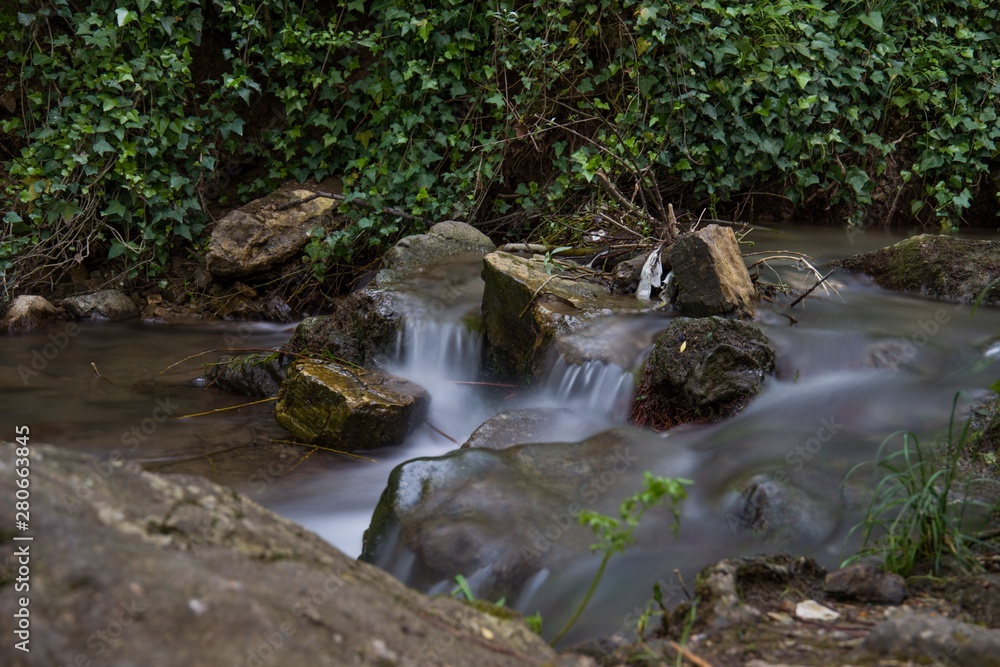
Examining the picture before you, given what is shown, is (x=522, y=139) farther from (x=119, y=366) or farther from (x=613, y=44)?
(x=119, y=366)

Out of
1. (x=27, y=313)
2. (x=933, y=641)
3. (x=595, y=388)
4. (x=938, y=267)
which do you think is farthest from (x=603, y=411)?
(x=27, y=313)

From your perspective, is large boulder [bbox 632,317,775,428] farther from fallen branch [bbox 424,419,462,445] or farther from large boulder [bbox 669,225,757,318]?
fallen branch [bbox 424,419,462,445]

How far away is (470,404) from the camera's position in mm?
4934

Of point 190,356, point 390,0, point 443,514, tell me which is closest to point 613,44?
point 390,0

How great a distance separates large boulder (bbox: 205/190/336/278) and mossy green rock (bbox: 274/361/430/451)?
2540 millimetres

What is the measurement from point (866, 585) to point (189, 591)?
5.71 ft

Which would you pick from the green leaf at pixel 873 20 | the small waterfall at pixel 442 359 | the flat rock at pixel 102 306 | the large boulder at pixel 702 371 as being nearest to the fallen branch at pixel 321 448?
the small waterfall at pixel 442 359

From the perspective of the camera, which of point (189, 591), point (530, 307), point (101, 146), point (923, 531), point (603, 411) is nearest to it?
point (189, 591)

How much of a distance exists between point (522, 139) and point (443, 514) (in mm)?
4842

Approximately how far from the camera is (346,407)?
4.33 meters

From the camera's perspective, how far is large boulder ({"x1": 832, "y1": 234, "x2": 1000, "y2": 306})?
518 cm

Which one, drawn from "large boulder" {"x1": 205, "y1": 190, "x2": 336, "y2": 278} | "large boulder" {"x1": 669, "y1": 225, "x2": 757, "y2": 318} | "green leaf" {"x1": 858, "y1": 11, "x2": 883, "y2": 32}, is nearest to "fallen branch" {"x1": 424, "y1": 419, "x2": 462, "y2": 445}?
"large boulder" {"x1": 669, "y1": 225, "x2": 757, "y2": 318}

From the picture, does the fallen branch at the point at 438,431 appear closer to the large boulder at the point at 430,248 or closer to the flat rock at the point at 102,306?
the large boulder at the point at 430,248

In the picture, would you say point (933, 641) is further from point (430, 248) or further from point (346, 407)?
point (430, 248)
